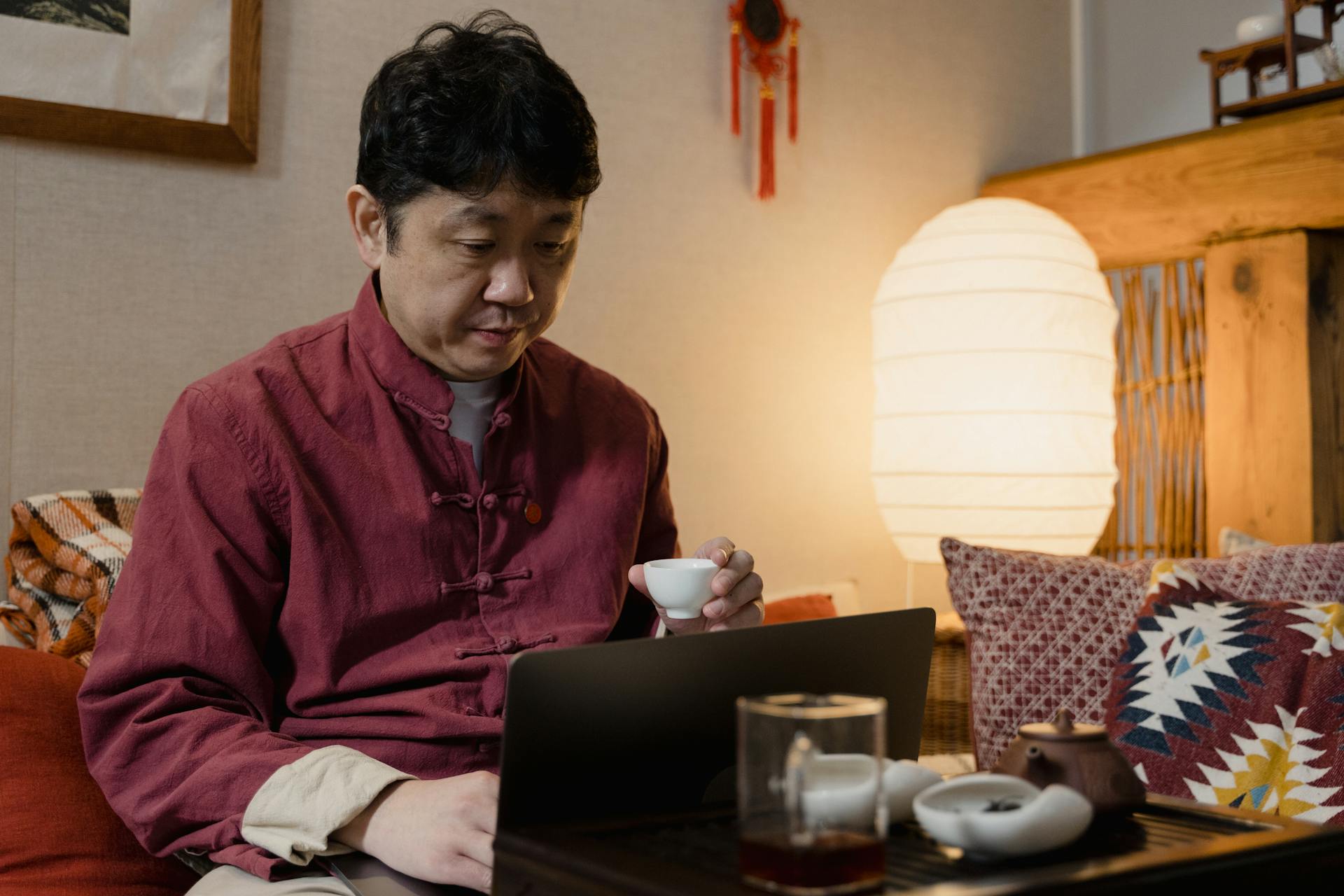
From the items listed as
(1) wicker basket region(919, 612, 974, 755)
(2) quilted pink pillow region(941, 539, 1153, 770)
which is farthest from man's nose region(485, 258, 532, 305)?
(1) wicker basket region(919, 612, 974, 755)

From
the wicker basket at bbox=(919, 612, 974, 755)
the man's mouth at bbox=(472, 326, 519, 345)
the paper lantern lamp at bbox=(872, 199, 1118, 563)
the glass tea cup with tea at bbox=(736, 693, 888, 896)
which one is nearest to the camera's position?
the glass tea cup with tea at bbox=(736, 693, 888, 896)

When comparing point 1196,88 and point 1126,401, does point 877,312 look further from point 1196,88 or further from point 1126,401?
point 1196,88

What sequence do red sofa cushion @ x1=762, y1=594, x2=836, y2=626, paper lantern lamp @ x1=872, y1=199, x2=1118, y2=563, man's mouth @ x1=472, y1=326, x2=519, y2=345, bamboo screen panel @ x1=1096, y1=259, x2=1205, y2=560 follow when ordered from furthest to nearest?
1. bamboo screen panel @ x1=1096, y1=259, x2=1205, y2=560
2. paper lantern lamp @ x1=872, y1=199, x2=1118, y2=563
3. red sofa cushion @ x1=762, y1=594, x2=836, y2=626
4. man's mouth @ x1=472, y1=326, x2=519, y2=345

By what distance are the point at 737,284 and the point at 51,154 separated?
128cm

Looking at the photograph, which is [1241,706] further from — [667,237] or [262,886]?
[667,237]

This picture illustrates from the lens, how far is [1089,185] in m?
2.76

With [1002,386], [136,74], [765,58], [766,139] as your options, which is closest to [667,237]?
[766,139]

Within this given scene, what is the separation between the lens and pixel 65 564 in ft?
5.16

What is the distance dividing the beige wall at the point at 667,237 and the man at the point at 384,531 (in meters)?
0.59

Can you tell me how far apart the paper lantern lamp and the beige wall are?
28 centimetres

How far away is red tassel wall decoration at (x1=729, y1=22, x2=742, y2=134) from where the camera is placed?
2.56m

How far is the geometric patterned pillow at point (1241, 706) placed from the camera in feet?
4.82

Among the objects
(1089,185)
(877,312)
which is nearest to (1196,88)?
(1089,185)

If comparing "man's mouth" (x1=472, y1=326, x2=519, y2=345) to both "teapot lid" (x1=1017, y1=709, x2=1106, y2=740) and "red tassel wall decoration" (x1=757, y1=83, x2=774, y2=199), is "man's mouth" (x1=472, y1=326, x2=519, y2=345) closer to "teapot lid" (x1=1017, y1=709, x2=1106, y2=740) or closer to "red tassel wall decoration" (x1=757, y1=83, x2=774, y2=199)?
"teapot lid" (x1=1017, y1=709, x2=1106, y2=740)
